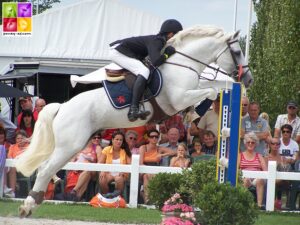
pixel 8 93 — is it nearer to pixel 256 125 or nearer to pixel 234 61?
pixel 256 125

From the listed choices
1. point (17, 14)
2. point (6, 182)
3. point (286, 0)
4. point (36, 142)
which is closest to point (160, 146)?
point (6, 182)

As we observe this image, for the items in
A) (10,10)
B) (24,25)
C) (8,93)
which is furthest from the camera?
(10,10)

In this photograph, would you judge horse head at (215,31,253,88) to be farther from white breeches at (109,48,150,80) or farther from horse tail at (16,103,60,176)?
horse tail at (16,103,60,176)

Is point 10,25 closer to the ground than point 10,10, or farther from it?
closer to the ground

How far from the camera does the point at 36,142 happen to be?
9.14 meters

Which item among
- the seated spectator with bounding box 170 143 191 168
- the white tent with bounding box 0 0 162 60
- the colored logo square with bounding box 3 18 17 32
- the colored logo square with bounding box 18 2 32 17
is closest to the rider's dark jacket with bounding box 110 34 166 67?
the seated spectator with bounding box 170 143 191 168

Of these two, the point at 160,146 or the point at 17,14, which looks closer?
the point at 160,146

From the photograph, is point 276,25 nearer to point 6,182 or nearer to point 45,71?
point 45,71

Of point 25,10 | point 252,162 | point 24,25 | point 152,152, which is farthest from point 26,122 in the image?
point 25,10

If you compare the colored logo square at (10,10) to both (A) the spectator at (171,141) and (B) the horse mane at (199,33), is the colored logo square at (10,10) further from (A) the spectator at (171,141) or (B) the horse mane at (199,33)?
(B) the horse mane at (199,33)

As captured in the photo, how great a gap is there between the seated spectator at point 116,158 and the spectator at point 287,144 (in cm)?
243

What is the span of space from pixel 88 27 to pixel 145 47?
928 centimetres

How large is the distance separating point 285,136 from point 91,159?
3059 mm

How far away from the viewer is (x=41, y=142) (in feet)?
29.9
